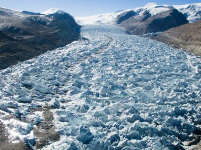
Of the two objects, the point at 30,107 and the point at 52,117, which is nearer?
the point at 52,117

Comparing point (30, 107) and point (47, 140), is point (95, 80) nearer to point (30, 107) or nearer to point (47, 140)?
point (30, 107)

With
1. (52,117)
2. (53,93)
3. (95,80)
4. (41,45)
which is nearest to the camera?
(52,117)

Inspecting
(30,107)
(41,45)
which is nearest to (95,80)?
(30,107)

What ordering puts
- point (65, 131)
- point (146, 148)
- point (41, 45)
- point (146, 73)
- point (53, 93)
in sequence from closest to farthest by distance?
point (146, 148) → point (65, 131) → point (53, 93) → point (146, 73) → point (41, 45)

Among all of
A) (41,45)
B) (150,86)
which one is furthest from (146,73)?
(41,45)

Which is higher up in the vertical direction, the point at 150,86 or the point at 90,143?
the point at 150,86

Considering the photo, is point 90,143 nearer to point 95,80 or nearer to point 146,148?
point 146,148

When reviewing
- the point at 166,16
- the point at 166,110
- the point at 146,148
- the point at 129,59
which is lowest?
the point at 146,148
